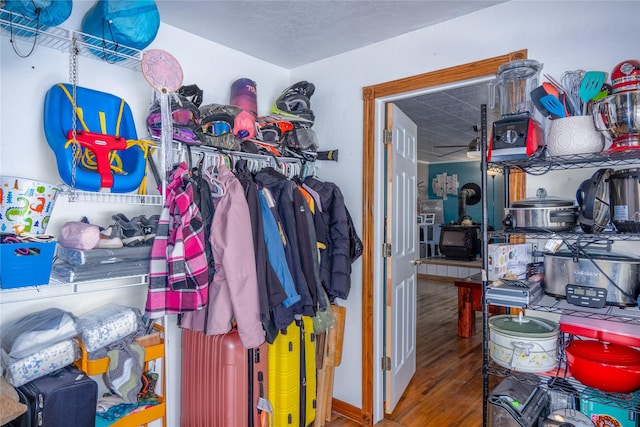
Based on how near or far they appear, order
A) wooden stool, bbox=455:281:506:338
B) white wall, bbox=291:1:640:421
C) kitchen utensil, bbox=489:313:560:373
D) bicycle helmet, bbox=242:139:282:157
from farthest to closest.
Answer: wooden stool, bbox=455:281:506:338
bicycle helmet, bbox=242:139:282:157
white wall, bbox=291:1:640:421
kitchen utensil, bbox=489:313:560:373

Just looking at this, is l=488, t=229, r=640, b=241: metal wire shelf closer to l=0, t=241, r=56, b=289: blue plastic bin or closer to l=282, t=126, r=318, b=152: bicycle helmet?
l=282, t=126, r=318, b=152: bicycle helmet

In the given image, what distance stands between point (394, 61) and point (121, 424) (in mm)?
2461

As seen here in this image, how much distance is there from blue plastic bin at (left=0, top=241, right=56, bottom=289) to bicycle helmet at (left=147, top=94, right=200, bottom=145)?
0.75 metres

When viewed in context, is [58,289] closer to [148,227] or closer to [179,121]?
[148,227]

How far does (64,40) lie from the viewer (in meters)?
1.64

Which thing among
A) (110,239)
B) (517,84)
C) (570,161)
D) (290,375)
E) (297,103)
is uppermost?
(297,103)

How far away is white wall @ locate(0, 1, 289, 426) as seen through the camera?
5.33ft

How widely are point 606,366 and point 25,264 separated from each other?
214 cm

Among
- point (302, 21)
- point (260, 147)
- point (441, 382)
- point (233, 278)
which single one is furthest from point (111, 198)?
point (441, 382)

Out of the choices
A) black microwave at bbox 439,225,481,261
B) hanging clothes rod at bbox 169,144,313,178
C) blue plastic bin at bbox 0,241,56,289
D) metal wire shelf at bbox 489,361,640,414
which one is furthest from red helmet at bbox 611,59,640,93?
black microwave at bbox 439,225,481,261

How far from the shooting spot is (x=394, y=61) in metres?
2.40

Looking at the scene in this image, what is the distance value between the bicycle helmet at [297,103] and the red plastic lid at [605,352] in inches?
75.5

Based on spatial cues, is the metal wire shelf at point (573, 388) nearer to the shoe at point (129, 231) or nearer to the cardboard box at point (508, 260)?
the cardboard box at point (508, 260)

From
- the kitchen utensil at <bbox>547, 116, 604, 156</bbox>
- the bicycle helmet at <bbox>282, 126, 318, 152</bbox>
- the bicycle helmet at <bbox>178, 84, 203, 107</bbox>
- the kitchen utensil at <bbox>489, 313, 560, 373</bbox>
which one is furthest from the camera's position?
the bicycle helmet at <bbox>282, 126, 318, 152</bbox>
